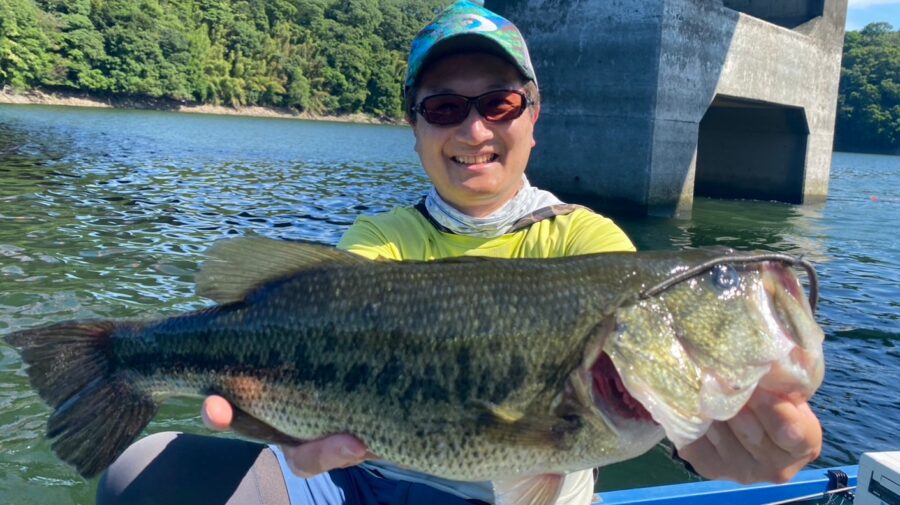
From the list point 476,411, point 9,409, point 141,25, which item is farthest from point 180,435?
point 141,25

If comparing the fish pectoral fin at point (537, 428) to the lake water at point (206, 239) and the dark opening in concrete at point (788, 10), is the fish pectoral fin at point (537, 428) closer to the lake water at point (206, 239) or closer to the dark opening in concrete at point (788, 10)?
the lake water at point (206, 239)

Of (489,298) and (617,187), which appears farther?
(617,187)

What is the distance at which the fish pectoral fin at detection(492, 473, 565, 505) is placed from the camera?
226 centimetres

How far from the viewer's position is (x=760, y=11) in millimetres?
24422

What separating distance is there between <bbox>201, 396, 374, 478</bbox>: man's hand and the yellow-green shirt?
0.89 metres

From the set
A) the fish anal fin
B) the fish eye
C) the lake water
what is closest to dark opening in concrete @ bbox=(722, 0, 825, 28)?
the lake water

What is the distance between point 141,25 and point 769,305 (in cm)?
9586

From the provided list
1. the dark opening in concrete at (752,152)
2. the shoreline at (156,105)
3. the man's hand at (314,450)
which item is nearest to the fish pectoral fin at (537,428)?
the man's hand at (314,450)

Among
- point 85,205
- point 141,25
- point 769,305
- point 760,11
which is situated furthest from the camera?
point 141,25

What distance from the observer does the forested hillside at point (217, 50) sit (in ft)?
241

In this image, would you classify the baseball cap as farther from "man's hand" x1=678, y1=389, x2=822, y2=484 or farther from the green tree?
the green tree

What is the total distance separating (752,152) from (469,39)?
2549 cm

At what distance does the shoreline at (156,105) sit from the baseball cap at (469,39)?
77043 millimetres

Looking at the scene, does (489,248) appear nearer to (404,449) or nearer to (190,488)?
(404,449)
